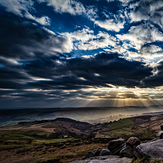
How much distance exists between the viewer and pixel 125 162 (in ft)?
57.2

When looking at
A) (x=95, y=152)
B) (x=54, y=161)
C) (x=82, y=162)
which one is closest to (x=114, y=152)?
(x=95, y=152)

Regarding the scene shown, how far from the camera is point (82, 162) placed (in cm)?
2192

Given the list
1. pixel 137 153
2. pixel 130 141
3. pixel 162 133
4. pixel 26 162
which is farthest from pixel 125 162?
pixel 26 162

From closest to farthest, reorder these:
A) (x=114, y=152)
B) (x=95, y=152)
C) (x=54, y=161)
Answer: (x=114, y=152) → (x=95, y=152) → (x=54, y=161)

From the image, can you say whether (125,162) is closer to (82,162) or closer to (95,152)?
(82,162)

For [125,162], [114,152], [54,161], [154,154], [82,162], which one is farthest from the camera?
[54,161]

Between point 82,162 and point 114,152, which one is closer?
point 82,162

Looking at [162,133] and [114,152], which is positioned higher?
[162,133]

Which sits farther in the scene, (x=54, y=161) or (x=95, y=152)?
(x=54, y=161)

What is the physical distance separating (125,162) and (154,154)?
7.04m

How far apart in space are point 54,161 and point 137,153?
1089 inches

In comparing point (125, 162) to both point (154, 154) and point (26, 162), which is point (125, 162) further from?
point (26, 162)

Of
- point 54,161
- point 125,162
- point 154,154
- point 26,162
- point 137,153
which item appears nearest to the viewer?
point 154,154

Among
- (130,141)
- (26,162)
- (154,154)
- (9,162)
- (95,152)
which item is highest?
(154,154)
